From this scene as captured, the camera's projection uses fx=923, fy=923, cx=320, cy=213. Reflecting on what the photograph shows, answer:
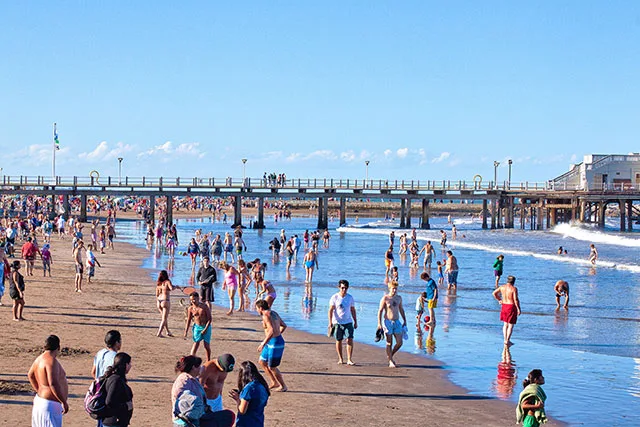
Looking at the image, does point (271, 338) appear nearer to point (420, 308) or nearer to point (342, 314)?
point (342, 314)

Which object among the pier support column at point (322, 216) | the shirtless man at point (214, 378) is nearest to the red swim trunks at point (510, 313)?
the shirtless man at point (214, 378)

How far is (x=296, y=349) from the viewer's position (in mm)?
15688

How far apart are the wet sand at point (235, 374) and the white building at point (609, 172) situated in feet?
185

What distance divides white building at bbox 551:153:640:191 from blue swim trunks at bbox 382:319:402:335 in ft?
199

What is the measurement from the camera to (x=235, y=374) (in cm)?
1305

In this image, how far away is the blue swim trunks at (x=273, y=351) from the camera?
11693 millimetres

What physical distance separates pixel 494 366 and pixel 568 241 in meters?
47.1

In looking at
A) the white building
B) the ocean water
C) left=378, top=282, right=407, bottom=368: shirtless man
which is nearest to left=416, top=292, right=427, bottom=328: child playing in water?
the ocean water

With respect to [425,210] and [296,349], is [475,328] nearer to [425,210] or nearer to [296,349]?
[296,349]

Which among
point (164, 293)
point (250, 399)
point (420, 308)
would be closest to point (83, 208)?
point (420, 308)

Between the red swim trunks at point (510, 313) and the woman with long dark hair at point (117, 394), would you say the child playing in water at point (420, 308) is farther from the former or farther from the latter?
the woman with long dark hair at point (117, 394)

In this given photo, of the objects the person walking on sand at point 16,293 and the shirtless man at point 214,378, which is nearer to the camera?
the shirtless man at point 214,378

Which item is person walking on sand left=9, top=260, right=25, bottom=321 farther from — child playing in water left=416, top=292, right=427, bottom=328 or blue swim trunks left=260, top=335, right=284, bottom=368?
child playing in water left=416, top=292, right=427, bottom=328

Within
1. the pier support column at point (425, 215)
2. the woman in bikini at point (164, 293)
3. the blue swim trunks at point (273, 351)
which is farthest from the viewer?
the pier support column at point (425, 215)
